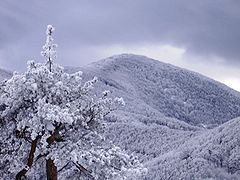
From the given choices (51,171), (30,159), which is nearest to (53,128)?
(30,159)

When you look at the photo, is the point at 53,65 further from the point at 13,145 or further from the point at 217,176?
the point at 217,176

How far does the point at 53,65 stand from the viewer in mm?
20719

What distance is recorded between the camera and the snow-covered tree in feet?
62.1

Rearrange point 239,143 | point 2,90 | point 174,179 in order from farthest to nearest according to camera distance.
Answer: point 239,143, point 174,179, point 2,90

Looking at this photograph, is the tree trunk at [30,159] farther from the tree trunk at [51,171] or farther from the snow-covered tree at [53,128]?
the tree trunk at [51,171]

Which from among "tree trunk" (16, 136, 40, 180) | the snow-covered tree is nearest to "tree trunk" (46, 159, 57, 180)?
the snow-covered tree

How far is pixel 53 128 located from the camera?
739 inches

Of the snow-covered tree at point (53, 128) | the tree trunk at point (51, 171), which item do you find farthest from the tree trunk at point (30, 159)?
the tree trunk at point (51, 171)

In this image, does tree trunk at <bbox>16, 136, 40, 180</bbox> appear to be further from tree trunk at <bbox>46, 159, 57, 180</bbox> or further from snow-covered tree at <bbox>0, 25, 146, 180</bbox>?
tree trunk at <bbox>46, 159, 57, 180</bbox>

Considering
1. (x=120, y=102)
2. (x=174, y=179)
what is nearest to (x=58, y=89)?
(x=120, y=102)

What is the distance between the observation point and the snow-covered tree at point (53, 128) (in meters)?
18.9

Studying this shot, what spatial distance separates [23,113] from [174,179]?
88.2 meters

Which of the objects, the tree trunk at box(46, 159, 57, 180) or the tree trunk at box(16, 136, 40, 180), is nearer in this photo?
the tree trunk at box(16, 136, 40, 180)

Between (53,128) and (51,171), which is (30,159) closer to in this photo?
(51,171)
